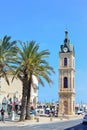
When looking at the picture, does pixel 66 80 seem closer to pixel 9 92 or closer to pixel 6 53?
pixel 9 92

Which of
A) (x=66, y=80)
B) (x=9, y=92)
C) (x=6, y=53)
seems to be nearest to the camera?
Answer: (x=6, y=53)

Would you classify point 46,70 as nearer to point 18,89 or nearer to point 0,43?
point 0,43

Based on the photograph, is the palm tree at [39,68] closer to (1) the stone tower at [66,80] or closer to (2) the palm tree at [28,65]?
(2) the palm tree at [28,65]

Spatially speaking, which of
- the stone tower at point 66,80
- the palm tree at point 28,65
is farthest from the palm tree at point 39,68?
the stone tower at point 66,80

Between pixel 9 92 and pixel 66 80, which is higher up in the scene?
pixel 66 80

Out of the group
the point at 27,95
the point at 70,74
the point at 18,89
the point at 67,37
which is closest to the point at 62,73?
the point at 70,74

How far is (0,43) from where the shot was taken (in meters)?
50.2

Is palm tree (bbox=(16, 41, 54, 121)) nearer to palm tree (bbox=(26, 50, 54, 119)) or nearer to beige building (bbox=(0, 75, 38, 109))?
palm tree (bbox=(26, 50, 54, 119))

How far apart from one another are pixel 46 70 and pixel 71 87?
65816 mm

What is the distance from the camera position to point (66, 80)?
120 metres

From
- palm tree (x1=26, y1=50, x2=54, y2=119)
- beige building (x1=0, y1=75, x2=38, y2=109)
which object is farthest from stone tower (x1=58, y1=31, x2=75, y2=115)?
palm tree (x1=26, y1=50, x2=54, y2=119)

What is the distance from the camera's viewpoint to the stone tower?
4643 inches

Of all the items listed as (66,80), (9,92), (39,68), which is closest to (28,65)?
(39,68)

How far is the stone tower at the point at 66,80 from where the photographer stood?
387ft
